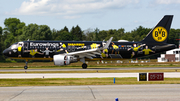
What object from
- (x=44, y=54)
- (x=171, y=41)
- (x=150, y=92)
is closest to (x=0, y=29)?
(x=171, y=41)

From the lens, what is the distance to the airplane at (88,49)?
1895 inches

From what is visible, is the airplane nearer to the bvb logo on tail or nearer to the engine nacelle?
the bvb logo on tail

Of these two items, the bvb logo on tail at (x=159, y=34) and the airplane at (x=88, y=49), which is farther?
the bvb logo on tail at (x=159, y=34)

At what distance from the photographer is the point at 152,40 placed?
167 feet

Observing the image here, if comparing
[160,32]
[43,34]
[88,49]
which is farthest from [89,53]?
[43,34]

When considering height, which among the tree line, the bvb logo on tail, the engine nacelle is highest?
the tree line

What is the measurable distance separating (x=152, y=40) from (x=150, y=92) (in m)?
34.0

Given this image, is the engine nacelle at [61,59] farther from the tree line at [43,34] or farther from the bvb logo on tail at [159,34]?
the tree line at [43,34]

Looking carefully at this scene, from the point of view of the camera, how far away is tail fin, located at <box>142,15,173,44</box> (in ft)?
165

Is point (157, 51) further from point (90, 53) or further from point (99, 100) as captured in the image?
point (99, 100)

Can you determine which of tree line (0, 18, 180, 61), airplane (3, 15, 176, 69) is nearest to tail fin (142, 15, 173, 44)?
airplane (3, 15, 176, 69)

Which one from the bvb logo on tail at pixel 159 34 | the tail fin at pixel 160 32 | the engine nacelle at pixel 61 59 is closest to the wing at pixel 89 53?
the engine nacelle at pixel 61 59

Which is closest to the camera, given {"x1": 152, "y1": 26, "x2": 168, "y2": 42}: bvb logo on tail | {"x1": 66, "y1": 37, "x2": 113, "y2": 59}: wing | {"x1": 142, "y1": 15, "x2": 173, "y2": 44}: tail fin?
{"x1": 66, "y1": 37, "x2": 113, "y2": 59}: wing

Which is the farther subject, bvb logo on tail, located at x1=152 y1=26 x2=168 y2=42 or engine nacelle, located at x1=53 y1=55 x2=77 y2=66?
bvb logo on tail, located at x1=152 y1=26 x2=168 y2=42
